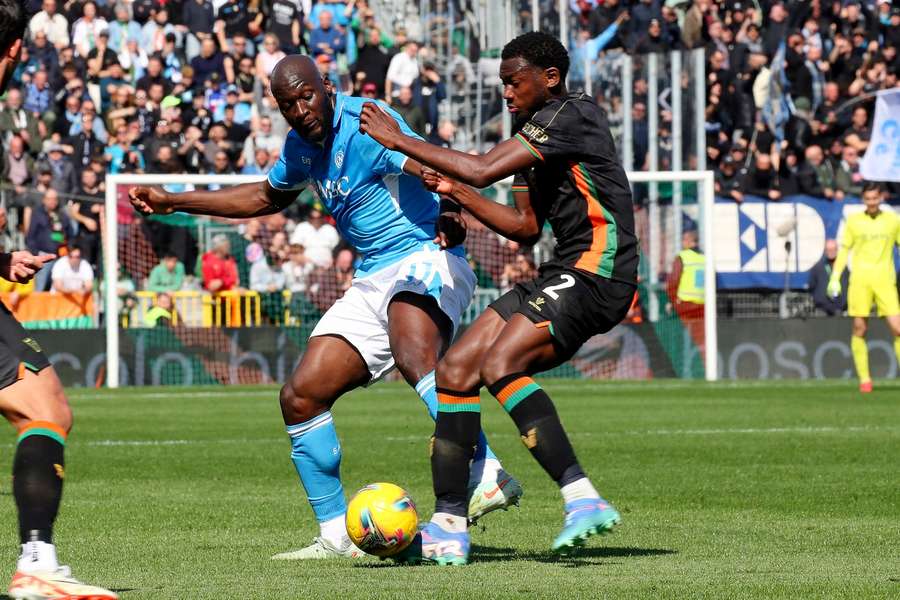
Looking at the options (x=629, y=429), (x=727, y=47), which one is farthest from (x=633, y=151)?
(x=629, y=429)

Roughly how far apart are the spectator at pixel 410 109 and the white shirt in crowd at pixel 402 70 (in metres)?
0.32

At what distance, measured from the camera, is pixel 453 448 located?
7.02m

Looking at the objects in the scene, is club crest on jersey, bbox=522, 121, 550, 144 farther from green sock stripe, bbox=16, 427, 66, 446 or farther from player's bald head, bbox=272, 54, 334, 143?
green sock stripe, bbox=16, 427, 66, 446

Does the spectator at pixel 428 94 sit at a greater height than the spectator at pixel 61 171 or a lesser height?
greater

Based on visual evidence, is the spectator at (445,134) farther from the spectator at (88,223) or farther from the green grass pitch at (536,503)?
the green grass pitch at (536,503)

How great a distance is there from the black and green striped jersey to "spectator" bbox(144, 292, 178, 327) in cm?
1652

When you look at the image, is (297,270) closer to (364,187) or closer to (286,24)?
(286,24)

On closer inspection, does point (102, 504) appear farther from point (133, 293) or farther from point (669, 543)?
point (133, 293)

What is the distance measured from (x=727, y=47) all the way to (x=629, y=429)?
14.2 meters

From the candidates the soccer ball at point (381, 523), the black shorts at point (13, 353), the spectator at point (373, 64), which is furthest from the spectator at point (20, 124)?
the black shorts at point (13, 353)

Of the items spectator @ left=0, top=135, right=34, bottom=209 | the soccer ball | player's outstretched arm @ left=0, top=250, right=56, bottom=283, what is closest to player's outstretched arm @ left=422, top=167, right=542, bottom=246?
the soccer ball

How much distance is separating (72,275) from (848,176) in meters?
12.3

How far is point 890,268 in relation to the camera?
20156mm

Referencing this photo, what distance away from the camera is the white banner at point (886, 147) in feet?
76.0
